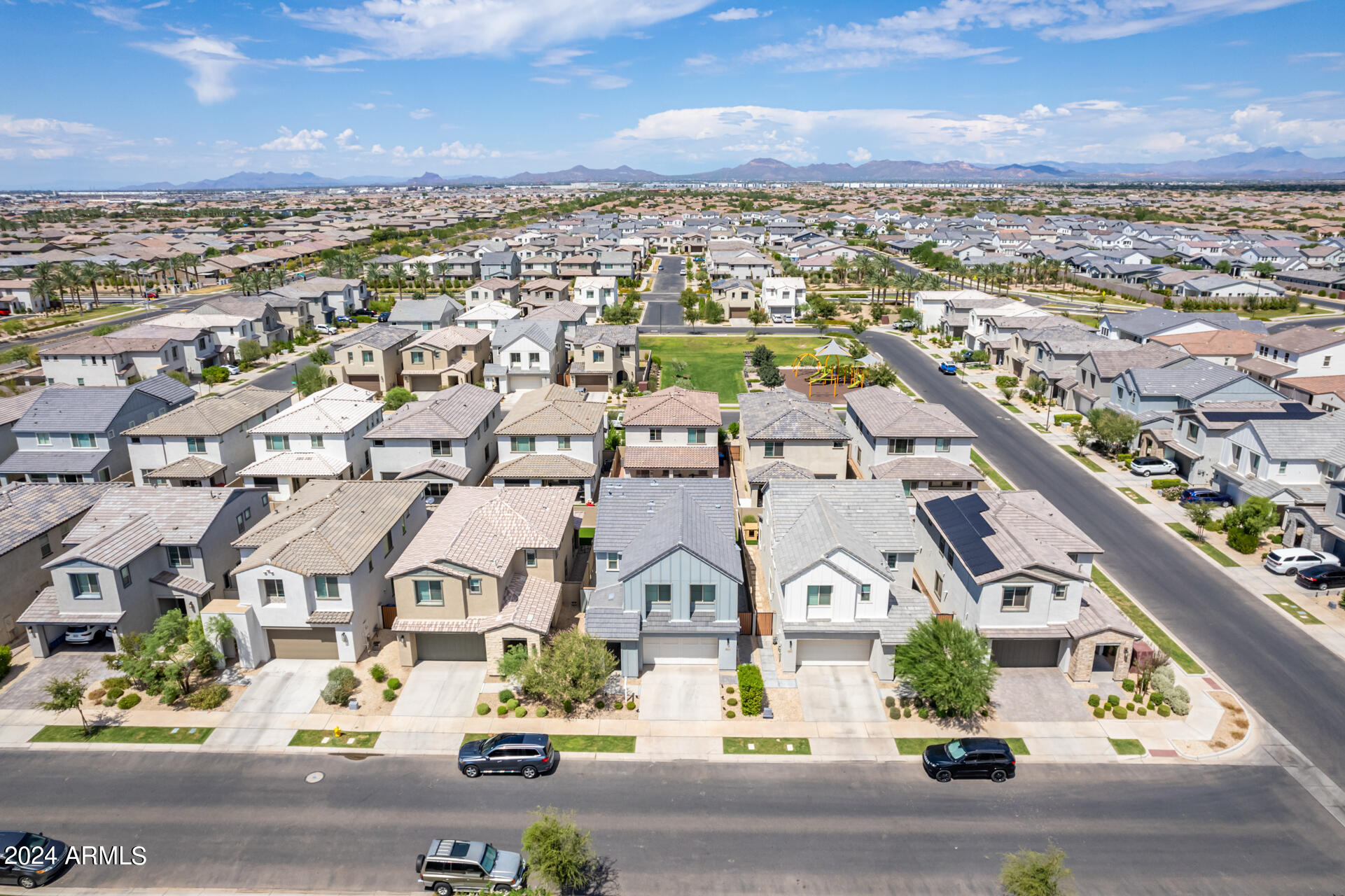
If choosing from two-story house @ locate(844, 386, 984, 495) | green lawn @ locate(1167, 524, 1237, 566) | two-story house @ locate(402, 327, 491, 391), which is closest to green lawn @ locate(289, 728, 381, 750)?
two-story house @ locate(844, 386, 984, 495)

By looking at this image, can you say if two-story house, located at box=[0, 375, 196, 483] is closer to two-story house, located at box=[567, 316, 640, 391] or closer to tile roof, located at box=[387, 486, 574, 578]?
tile roof, located at box=[387, 486, 574, 578]

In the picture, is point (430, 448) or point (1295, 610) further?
point (430, 448)

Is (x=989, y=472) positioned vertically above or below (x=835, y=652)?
above

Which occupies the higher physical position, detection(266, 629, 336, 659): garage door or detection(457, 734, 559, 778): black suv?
detection(266, 629, 336, 659): garage door

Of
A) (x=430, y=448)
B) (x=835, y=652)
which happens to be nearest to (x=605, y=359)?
(x=430, y=448)

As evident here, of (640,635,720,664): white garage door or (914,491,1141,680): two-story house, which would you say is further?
(640,635,720,664): white garage door

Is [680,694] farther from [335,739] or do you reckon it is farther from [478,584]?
[335,739]

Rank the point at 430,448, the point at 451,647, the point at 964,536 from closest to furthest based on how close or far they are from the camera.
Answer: the point at 451,647
the point at 964,536
the point at 430,448
